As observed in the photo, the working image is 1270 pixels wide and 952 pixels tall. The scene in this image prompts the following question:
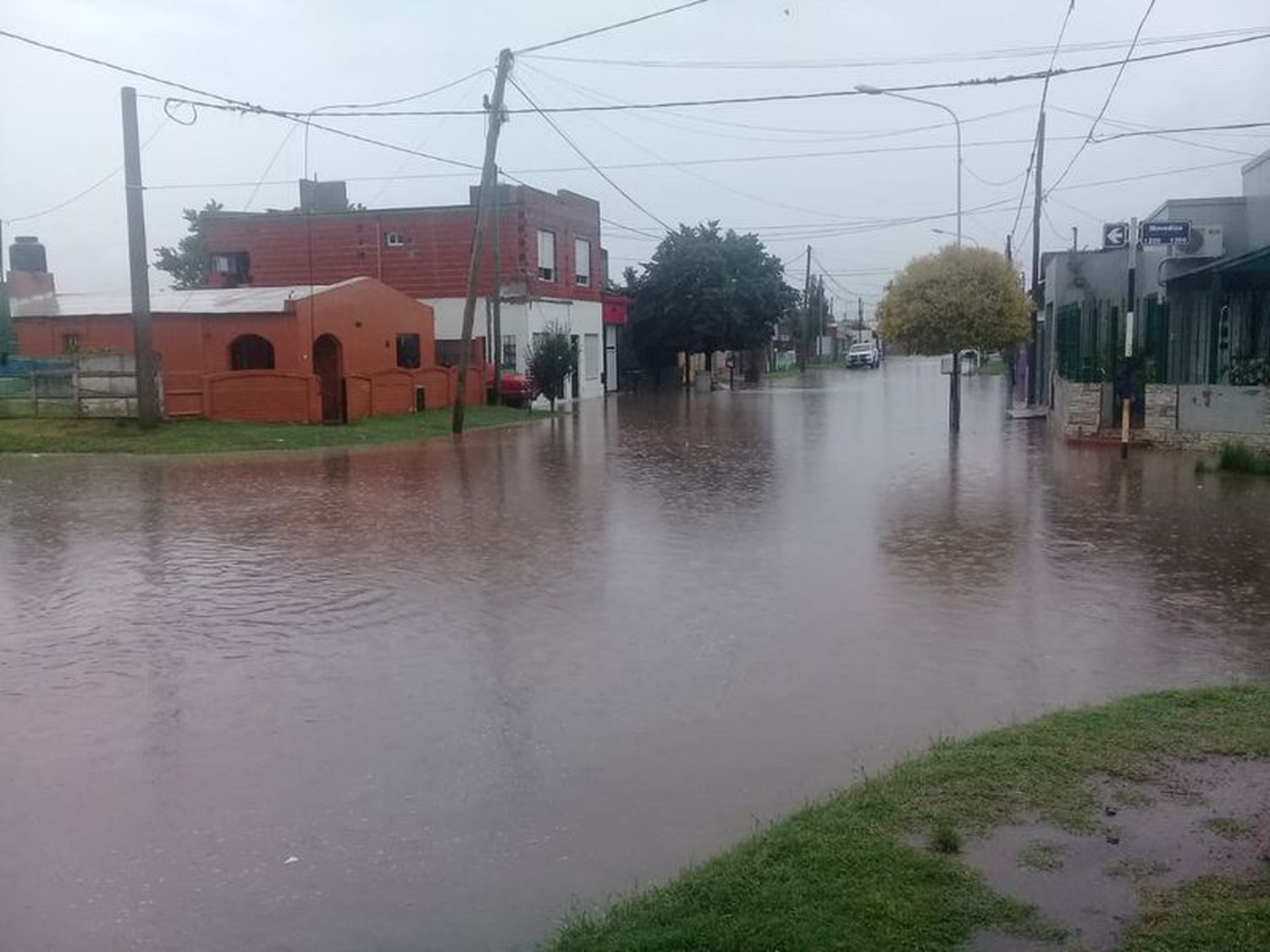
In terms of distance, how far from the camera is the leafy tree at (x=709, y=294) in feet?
184

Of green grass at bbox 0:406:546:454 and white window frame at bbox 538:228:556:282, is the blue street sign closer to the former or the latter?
green grass at bbox 0:406:546:454

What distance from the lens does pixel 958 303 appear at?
26656 millimetres

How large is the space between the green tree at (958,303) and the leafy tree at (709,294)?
28337 millimetres

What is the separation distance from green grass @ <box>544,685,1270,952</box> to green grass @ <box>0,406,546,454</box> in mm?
20573

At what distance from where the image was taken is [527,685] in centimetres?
797

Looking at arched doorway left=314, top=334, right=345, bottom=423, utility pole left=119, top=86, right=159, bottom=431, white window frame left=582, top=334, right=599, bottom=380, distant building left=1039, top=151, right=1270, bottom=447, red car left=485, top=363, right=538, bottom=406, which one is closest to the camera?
distant building left=1039, top=151, right=1270, bottom=447

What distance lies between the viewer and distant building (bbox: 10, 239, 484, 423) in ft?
94.3

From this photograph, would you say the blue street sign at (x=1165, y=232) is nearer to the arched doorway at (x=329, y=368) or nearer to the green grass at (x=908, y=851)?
the green grass at (x=908, y=851)

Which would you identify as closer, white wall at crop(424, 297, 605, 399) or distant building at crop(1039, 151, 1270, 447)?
distant building at crop(1039, 151, 1270, 447)

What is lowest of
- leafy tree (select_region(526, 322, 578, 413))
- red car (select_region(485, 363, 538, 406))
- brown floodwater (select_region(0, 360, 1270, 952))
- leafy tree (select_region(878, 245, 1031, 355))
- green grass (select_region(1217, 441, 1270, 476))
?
brown floodwater (select_region(0, 360, 1270, 952))

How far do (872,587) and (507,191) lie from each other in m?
35.5

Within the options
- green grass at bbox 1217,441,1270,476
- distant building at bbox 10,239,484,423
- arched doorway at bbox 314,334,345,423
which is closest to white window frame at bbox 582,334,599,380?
distant building at bbox 10,239,484,423

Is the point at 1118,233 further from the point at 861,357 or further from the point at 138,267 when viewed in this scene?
the point at 861,357

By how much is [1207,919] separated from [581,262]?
4693 cm
